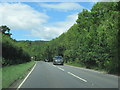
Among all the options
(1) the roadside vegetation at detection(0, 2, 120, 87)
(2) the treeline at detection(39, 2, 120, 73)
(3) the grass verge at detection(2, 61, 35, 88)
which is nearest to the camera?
(3) the grass verge at detection(2, 61, 35, 88)

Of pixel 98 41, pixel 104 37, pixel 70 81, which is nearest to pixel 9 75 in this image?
pixel 70 81

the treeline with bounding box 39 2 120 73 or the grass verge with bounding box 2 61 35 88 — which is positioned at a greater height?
the treeline with bounding box 39 2 120 73

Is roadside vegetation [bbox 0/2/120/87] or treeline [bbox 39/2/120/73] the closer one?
roadside vegetation [bbox 0/2/120/87]

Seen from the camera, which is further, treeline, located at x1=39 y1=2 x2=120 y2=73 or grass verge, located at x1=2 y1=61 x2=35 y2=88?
treeline, located at x1=39 y1=2 x2=120 y2=73

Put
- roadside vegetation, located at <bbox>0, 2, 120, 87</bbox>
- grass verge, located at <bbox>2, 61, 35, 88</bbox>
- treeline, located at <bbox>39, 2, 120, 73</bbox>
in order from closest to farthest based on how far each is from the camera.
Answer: grass verge, located at <bbox>2, 61, 35, 88</bbox> < roadside vegetation, located at <bbox>0, 2, 120, 87</bbox> < treeline, located at <bbox>39, 2, 120, 73</bbox>

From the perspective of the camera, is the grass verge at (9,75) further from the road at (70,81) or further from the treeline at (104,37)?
the treeline at (104,37)

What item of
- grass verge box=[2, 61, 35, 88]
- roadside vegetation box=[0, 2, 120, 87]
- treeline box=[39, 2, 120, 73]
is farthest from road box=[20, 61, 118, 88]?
treeline box=[39, 2, 120, 73]

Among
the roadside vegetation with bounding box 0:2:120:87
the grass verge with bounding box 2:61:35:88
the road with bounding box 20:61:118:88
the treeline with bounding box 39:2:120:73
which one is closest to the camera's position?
the road with bounding box 20:61:118:88

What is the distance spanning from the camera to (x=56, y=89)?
1367 cm

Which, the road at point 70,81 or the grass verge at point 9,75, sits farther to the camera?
the grass verge at point 9,75

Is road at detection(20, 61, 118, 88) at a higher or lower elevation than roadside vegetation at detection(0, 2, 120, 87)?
lower

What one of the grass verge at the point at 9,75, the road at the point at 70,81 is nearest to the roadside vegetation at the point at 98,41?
the grass verge at the point at 9,75

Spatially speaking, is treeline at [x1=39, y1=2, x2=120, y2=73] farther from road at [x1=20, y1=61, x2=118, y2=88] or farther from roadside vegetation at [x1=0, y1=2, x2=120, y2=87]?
road at [x1=20, y1=61, x2=118, y2=88]

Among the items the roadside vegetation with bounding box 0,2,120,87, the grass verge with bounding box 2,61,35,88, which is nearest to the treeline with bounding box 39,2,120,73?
the roadside vegetation with bounding box 0,2,120,87
